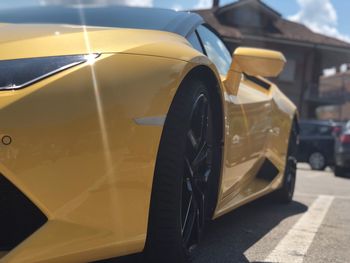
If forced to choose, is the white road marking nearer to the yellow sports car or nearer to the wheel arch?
the wheel arch

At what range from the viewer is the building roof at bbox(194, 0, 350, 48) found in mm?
27319

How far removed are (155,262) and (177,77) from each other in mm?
767

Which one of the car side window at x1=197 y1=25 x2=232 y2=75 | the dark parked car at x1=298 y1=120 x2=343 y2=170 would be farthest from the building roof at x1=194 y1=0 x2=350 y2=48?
the car side window at x1=197 y1=25 x2=232 y2=75

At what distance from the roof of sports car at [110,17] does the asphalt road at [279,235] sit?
4.08 feet

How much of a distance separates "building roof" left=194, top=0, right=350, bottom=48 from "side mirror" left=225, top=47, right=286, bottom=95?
930 inches

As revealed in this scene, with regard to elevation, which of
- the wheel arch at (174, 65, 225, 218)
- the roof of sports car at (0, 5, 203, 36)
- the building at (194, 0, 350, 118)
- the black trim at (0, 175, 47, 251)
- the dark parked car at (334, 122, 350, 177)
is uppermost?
the building at (194, 0, 350, 118)

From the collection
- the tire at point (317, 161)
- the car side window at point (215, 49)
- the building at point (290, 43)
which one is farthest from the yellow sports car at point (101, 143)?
the building at point (290, 43)

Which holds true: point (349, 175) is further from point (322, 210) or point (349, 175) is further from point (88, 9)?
point (88, 9)

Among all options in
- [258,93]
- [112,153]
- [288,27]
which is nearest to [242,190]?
[258,93]

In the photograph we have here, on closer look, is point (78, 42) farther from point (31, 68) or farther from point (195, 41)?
point (195, 41)

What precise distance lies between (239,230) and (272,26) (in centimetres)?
2647

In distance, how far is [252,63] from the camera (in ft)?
10.5

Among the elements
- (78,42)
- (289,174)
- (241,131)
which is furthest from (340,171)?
(78,42)

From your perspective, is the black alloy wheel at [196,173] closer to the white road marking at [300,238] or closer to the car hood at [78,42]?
the car hood at [78,42]
